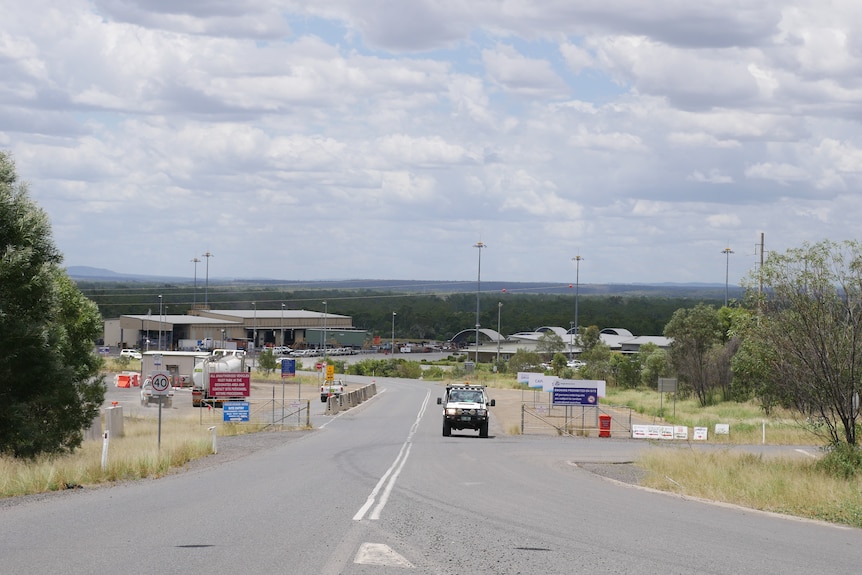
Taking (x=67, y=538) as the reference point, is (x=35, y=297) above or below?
above

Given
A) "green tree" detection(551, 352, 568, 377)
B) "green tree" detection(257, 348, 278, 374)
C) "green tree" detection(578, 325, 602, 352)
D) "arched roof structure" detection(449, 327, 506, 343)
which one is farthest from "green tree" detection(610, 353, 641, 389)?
"arched roof structure" detection(449, 327, 506, 343)

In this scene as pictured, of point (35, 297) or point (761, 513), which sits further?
point (35, 297)

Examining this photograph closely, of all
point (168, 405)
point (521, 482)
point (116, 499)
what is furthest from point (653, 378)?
point (116, 499)

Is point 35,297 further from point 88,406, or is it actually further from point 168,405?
point 168,405

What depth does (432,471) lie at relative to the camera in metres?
23.6

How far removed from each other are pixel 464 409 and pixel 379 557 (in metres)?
29.2

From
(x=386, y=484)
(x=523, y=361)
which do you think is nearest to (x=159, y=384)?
(x=386, y=484)

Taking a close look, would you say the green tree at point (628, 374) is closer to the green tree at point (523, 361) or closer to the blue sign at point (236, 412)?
the green tree at point (523, 361)

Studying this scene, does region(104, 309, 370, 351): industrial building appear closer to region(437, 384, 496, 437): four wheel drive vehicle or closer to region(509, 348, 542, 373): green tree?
region(509, 348, 542, 373): green tree

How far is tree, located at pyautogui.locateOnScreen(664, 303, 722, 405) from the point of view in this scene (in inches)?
2977

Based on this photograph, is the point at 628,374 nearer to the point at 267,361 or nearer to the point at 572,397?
the point at 267,361

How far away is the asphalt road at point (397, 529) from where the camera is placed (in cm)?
1071

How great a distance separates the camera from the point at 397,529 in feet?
42.5

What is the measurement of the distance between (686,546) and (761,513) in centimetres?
604
